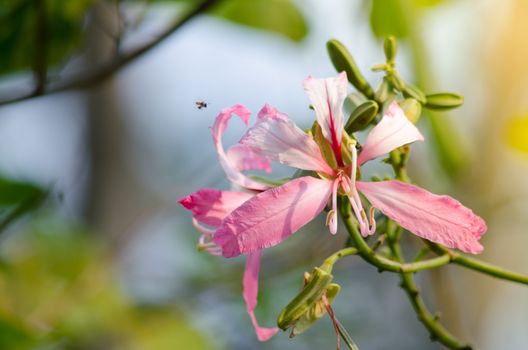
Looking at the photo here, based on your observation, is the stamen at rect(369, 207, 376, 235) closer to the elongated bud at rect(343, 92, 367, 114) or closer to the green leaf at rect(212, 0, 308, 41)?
the elongated bud at rect(343, 92, 367, 114)

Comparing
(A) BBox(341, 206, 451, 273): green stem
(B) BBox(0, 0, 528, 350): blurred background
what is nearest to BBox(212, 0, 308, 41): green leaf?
(B) BBox(0, 0, 528, 350): blurred background

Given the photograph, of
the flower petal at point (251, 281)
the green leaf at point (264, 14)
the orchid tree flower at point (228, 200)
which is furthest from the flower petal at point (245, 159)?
the green leaf at point (264, 14)

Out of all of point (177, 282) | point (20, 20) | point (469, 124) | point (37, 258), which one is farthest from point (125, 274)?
point (469, 124)

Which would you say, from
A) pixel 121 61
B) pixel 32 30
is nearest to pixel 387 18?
pixel 121 61

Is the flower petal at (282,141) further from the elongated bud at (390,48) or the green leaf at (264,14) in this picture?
the green leaf at (264,14)

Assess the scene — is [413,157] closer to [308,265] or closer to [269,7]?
[308,265]

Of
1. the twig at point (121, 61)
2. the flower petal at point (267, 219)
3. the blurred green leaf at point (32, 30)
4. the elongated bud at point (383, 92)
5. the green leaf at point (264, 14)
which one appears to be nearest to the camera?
the flower petal at point (267, 219)
